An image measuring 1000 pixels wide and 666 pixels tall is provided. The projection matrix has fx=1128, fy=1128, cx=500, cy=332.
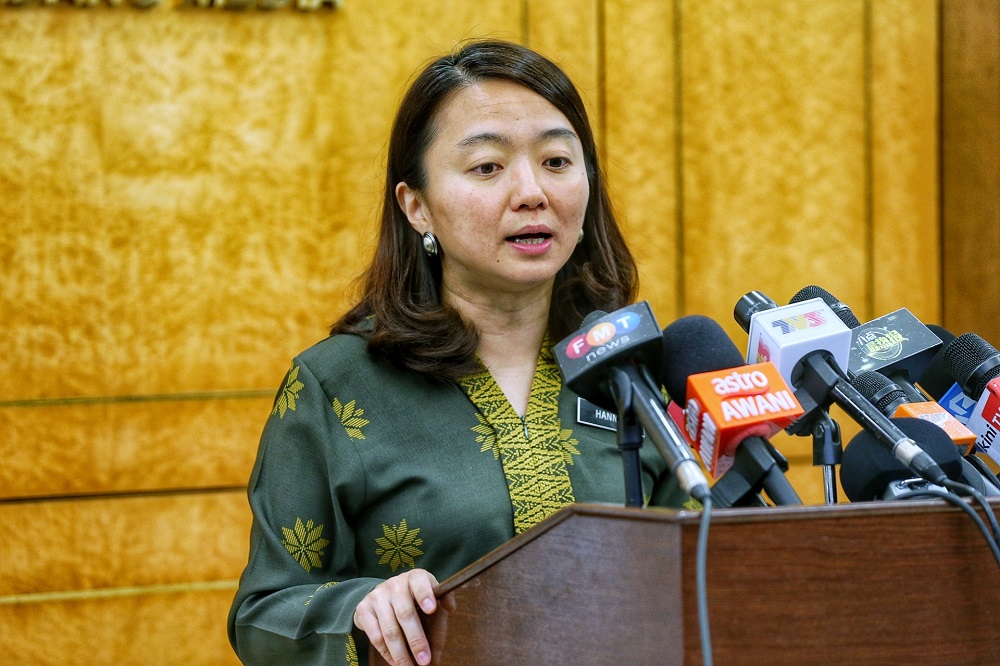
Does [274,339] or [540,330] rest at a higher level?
[540,330]

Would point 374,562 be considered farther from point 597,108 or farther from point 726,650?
point 597,108

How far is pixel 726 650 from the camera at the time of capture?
0.89 m

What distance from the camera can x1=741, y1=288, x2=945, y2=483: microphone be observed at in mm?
1129

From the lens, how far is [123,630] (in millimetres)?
3170

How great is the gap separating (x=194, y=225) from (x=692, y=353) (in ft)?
7.76

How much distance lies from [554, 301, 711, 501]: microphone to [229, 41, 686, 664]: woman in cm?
48

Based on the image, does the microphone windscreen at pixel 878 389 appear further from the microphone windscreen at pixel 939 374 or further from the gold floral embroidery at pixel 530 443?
the gold floral embroidery at pixel 530 443

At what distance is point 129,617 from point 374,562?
1.86m

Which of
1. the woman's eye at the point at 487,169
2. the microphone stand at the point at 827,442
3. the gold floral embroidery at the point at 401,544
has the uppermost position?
the woman's eye at the point at 487,169

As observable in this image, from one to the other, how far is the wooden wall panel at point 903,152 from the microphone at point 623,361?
2.86m

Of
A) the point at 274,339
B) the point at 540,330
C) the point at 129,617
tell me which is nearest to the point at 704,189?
the point at 274,339

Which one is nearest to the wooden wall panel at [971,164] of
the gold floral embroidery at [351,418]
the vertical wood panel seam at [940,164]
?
the vertical wood panel seam at [940,164]

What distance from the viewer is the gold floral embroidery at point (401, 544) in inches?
62.4

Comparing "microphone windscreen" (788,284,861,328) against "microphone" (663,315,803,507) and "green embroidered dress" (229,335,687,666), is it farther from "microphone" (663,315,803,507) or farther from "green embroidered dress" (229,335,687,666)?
"green embroidered dress" (229,335,687,666)
